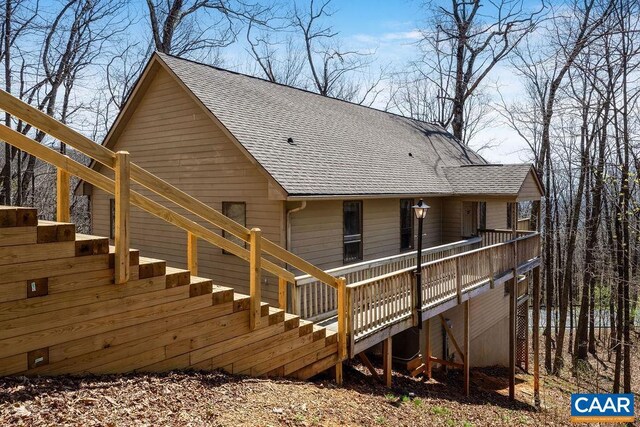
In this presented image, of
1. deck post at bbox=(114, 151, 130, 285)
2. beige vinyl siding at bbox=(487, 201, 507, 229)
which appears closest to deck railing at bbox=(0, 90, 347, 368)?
deck post at bbox=(114, 151, 130, 285)

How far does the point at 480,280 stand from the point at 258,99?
751cm

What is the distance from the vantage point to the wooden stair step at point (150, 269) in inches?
186

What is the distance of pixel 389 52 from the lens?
30.6 meters

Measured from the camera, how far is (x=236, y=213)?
Answer: 413 inches

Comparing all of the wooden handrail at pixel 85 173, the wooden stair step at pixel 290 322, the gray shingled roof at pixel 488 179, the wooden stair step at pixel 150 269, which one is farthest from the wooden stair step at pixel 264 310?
the gray shingled roof at pixel 488 179

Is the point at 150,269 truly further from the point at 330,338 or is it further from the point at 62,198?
the point at 330,338

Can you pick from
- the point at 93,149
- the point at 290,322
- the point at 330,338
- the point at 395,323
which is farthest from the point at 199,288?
the point at 395,323

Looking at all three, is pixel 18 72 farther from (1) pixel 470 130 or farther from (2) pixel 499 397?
(1) pixel 470 130

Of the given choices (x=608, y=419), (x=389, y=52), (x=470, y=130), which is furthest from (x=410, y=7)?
(x=608, y=419)

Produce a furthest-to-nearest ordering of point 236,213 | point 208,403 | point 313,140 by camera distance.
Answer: point 313,140 < point 236,213 < point 208,403

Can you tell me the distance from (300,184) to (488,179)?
797 centimetres

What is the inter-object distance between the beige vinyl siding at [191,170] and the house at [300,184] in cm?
3

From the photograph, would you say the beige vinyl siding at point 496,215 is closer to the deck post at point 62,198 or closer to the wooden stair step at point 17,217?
→ the deck post at point 62,198

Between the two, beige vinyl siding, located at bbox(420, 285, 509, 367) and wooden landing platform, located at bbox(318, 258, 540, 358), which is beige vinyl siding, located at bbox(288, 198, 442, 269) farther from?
beige vinyl siding, located at bbox(420, 285, 509, 367)
